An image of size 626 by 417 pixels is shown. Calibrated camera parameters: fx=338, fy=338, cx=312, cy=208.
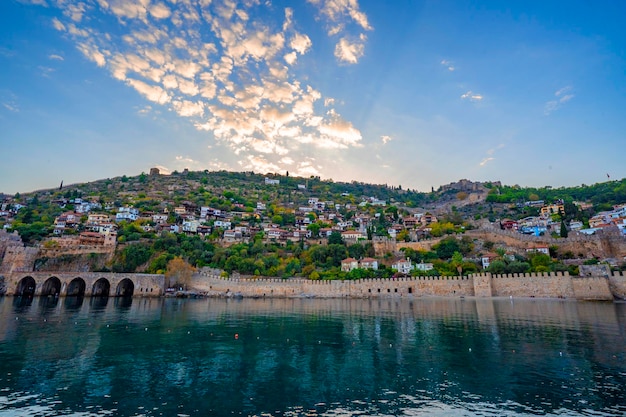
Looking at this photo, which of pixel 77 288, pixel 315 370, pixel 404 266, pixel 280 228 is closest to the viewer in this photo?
pixel 315 370

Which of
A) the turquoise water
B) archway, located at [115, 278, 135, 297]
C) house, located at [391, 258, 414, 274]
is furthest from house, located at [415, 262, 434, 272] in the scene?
archway, located at [115, 278, 135, 297]

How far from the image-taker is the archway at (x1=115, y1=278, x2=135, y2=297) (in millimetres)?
39222

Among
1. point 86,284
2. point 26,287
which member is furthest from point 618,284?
point 26,287

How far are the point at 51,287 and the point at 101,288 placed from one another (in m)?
5.84

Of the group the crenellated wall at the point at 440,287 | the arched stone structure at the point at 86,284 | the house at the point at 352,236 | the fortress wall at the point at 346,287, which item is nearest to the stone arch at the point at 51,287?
the arched stone structure at the point at 86,284

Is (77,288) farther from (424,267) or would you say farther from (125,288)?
(424,267)

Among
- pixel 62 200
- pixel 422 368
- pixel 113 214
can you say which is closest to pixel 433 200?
pixel 113 214

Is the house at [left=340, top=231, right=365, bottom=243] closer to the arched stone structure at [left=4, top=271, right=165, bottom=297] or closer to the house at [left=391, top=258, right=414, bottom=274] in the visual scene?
the house at [left=391, top=258, right=414, bottom=274]

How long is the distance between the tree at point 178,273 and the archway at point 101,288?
6.47 meters

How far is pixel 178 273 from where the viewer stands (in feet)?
135

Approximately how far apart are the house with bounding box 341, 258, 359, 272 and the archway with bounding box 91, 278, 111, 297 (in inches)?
1111

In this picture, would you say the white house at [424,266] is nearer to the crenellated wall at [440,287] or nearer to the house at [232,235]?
the crenellated wall at [440,287]

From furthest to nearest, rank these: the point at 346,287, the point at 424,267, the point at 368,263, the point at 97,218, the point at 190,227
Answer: the point at 190,227
the point at 97,218
the point at 368,263
the point at 424,267
the point at 346,287

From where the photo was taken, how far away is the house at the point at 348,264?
44.8 m
